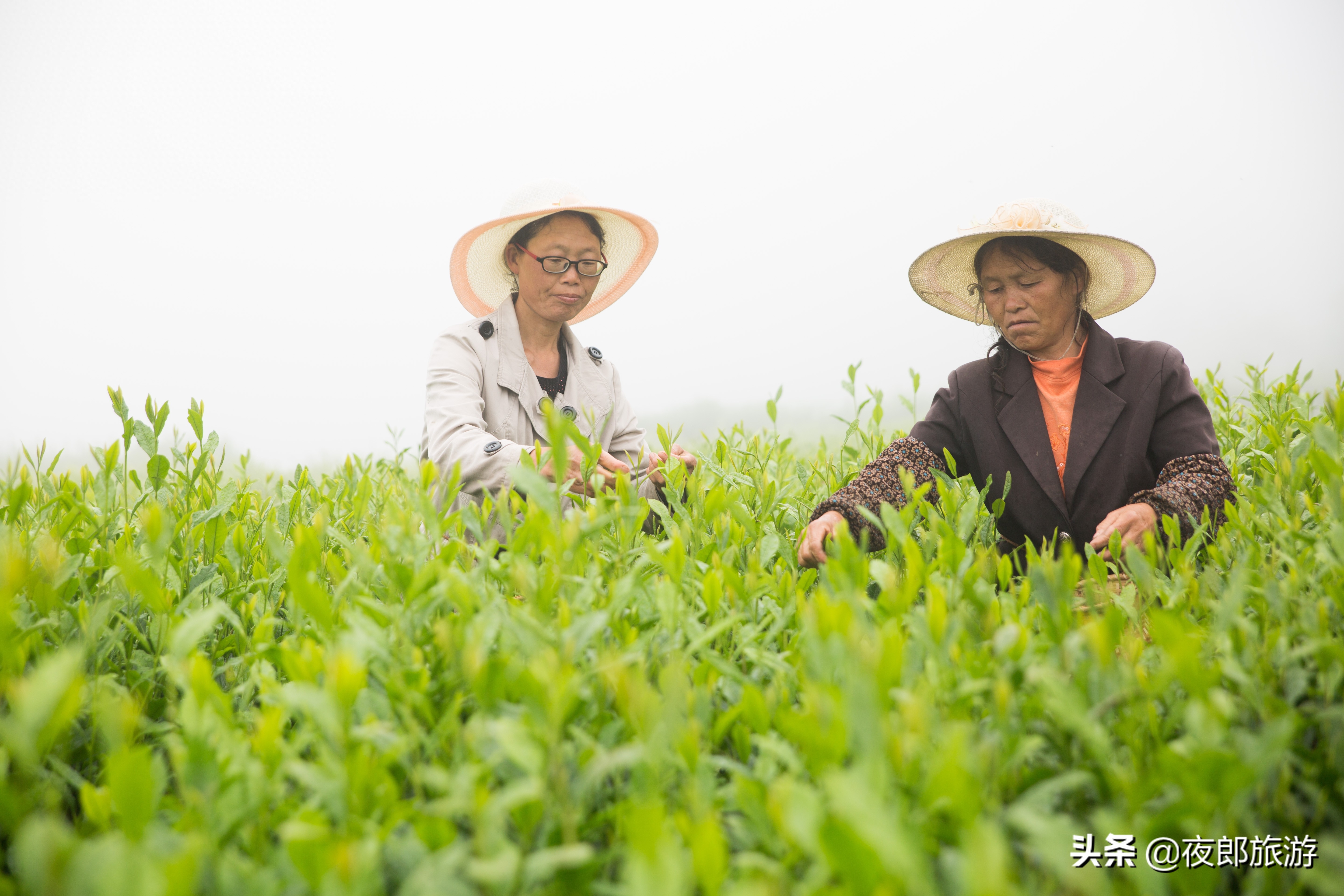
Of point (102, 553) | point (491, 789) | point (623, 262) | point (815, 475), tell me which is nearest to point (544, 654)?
point (491, 789)

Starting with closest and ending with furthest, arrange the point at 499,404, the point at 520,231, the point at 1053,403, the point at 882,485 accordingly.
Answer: the point at 882,485
the point at 1053,403
the point at 499,404
the point at 520,231

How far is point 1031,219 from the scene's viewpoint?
241 cm

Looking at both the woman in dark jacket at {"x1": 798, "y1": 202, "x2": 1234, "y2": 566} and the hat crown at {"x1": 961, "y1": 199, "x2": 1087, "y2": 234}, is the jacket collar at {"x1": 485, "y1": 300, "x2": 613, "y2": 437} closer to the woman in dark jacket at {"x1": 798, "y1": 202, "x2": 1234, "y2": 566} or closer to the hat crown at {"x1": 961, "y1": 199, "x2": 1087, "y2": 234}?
the woman in dark jacket at {"x1": 798, "y1": 202, "x2": 1234, "y2": 566}

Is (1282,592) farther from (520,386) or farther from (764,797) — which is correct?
(520,386)

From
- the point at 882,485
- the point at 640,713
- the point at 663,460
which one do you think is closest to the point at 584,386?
the point at 663,460

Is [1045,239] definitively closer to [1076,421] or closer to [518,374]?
[1076,421]

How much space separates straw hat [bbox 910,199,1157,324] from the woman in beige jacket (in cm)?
120

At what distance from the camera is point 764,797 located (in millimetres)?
849

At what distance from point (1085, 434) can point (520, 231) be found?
2.27 metres

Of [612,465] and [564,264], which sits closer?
[612,465]

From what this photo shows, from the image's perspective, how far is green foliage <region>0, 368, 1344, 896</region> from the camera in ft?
2.24

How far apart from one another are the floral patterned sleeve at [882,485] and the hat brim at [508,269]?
1.50 m

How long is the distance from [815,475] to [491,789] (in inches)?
85.6

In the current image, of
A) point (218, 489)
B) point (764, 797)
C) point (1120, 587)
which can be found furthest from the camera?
point (218, 489)
